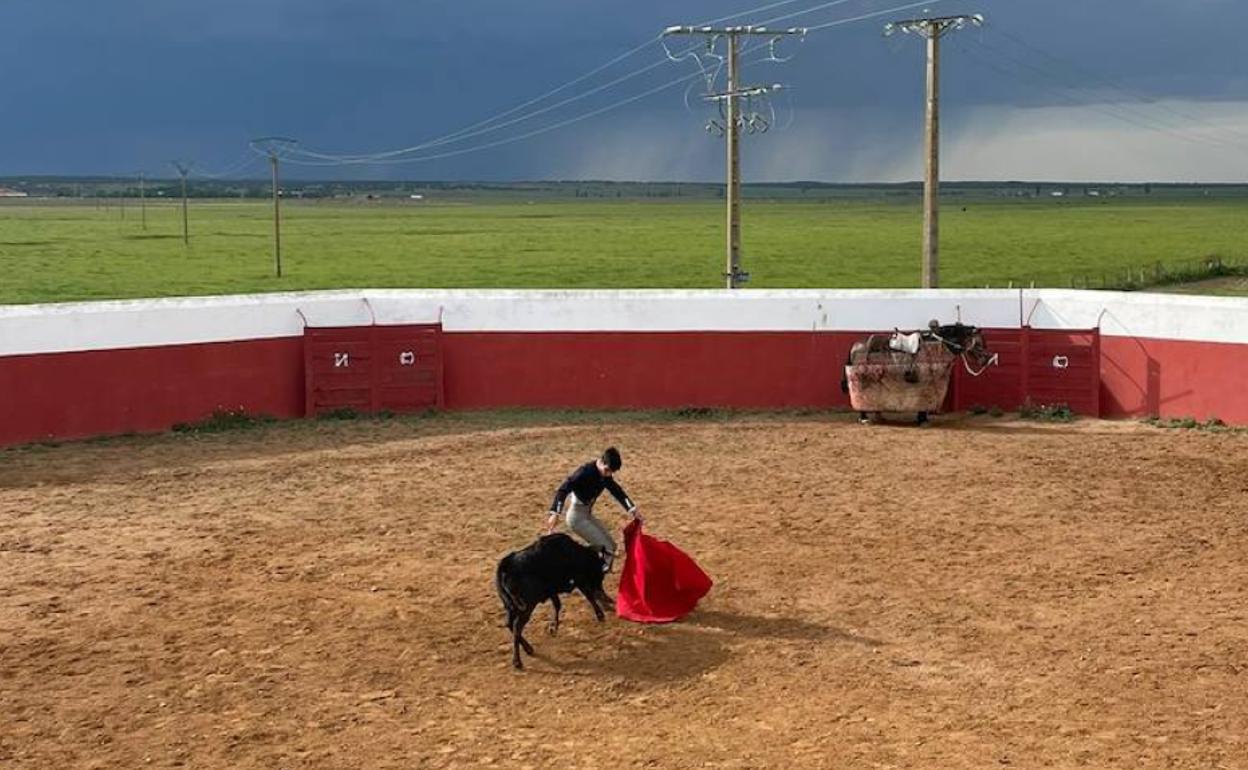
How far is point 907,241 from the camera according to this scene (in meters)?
106

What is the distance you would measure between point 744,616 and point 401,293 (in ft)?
43.9

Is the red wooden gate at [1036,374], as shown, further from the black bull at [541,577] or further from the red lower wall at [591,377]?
the black bull at [541,577]

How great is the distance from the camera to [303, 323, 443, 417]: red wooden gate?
2311cm

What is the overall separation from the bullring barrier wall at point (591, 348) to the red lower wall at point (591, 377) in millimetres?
23

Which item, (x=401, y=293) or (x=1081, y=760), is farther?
(x=401, y=293)

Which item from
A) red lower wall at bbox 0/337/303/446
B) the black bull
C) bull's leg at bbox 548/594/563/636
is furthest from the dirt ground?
red lower wall at bbox 0/337/303/446

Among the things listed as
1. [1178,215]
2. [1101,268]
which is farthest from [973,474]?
[1178,215]

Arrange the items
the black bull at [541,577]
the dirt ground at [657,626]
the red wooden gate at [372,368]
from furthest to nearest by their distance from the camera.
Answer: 1. the red wooden gate at [372,368]
2. the black bull at [541,577]
3. the dirt ground at [657,626]

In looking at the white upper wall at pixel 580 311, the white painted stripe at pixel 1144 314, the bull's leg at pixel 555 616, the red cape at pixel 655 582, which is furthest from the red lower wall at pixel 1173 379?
the bull's leg at pixel 555 616

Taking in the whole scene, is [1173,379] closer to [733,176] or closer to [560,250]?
[733,176]

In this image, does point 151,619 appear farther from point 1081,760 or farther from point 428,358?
point 428,358

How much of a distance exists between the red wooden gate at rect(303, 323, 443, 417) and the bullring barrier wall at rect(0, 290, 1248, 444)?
26 cm

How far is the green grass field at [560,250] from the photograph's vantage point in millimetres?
67062

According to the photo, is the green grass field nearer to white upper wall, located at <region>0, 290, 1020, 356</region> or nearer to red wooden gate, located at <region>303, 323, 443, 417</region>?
white upper wall, located at <region>0, 290, 1020, 356</region>
